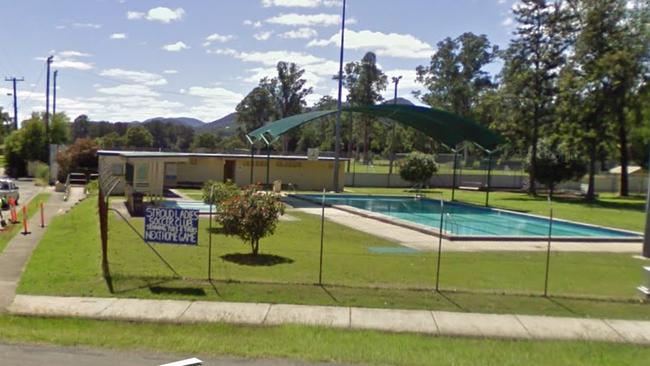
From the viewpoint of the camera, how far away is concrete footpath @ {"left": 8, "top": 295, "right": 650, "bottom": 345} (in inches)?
352

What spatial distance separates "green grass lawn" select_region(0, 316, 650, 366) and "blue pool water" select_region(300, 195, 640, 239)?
41.1 ft

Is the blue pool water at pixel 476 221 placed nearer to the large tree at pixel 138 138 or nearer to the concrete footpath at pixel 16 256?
the concrete footpath at pixel 16 256

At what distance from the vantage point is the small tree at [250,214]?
14.0 metres

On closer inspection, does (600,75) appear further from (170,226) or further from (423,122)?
(170,226)

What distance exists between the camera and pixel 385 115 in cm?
3831

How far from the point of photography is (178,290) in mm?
10789

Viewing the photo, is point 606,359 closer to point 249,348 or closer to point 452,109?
point 249,348

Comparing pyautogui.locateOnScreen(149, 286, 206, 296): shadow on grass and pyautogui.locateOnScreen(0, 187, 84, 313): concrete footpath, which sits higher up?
pyautogui.locateOnScreen(149, 286, 206, 296): shadow on grass

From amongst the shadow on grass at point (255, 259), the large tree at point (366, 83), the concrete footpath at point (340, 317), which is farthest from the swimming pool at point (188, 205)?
the large tree at point (366, 83)

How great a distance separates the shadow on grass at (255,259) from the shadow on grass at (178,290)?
9.25 ft

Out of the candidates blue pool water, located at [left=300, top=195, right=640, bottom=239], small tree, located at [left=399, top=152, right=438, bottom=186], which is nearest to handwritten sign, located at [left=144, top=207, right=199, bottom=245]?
blue pool water, located at [left=300, top=195, right=640, bottom=239]

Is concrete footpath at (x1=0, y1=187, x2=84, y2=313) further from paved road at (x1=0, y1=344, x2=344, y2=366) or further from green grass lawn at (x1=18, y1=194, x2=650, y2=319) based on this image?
paved road at (x1=0, y1=344, x2=344, y2=366)

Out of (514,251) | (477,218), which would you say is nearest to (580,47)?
(477,218)

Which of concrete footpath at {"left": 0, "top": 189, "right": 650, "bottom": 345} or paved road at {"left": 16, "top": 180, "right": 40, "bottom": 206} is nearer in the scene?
concrete footpath at {"left": 0, "top": 189, "right": 650, "bottom": 345}
